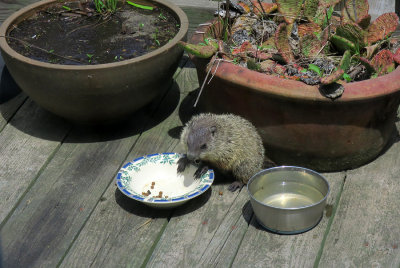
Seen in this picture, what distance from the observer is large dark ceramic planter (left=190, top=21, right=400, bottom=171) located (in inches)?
134

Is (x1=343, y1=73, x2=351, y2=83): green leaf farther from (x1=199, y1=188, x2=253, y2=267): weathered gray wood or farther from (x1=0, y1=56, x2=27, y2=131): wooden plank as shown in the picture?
(x1=0, y1=56, x2=27, y2=131): wooden plank

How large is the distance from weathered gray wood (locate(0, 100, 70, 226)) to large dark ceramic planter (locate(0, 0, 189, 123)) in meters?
0.31

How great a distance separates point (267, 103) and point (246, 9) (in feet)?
3.62

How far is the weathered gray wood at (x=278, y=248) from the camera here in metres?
3.11

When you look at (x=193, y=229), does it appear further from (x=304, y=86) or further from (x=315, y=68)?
(x=315, y=68)

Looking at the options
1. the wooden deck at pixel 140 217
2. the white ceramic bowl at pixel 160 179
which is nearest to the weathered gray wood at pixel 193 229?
the wooden deck at pixel 140 217

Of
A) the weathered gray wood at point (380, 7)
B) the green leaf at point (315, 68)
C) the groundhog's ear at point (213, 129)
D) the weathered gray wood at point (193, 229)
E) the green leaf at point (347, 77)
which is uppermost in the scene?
the green leaf at point (315, 68)

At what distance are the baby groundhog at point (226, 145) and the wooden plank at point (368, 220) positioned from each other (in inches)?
25.8

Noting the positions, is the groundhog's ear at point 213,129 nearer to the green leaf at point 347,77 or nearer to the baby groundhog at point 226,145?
the baby groundhog at point 226,145

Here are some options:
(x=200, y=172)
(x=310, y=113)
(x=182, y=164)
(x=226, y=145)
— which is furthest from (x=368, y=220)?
(x=182, y=164)

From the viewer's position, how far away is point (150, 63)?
153 inches

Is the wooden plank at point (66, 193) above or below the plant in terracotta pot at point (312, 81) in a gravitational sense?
below

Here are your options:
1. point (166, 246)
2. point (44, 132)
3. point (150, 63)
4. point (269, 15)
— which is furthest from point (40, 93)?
point (269, 15)

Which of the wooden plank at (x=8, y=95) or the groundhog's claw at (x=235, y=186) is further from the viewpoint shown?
the wooden plank at (x=8, y=95)
